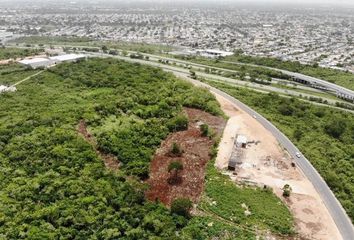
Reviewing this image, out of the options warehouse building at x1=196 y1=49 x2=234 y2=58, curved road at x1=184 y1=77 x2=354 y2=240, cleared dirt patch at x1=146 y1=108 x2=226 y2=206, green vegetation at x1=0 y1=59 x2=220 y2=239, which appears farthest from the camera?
warehouse building at x1=196 y1=49 x2=234 y2=58

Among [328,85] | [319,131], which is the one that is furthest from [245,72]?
[319,131]

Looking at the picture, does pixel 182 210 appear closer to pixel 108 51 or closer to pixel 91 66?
pixel 91 66

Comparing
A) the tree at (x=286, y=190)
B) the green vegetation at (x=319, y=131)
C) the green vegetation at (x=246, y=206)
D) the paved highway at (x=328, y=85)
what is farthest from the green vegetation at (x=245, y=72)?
the green vegetation at (x=246, y=206)

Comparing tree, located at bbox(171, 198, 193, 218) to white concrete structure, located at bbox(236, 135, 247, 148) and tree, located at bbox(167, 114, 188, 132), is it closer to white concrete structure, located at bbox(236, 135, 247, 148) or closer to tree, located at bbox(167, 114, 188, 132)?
white concrete structure, located at bbox(236, 135, 247, 148)

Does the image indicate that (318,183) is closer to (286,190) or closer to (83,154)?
(286,190)

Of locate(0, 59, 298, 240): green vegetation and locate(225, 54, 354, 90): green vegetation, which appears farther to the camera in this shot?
locate(225, 54, 354, 90): green vegetation

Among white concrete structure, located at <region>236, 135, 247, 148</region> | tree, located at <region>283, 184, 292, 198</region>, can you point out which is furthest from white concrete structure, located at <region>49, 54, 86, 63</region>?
tree, located at <region>283, 184, 292, 198</region>

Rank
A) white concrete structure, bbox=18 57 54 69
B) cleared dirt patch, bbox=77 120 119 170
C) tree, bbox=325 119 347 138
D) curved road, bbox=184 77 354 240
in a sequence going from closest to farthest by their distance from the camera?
curved road, bbox=184 77 354 240
cleared dirt patch, bbox=77 120 119 170
tree, bbox=325 119 347 138
white concrete structure, bbox=18 57 54 69

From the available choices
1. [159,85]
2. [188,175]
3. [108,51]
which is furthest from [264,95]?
[108,51]
